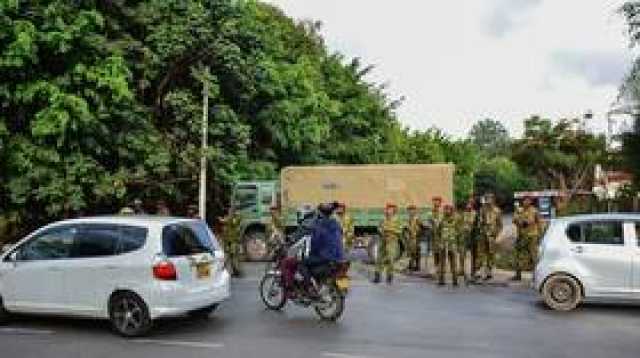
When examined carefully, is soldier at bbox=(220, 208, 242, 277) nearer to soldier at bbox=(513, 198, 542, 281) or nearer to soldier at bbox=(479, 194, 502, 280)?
soldier at bbox=(479, 194, 502, 280)

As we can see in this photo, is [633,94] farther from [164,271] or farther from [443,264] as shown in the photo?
[164,271]

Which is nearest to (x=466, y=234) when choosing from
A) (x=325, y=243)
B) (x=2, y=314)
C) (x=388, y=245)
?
(x=388, y=245)

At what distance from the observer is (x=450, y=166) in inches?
1170

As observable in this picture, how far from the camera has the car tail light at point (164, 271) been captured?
1276cm

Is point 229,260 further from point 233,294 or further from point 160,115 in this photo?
point 160,115

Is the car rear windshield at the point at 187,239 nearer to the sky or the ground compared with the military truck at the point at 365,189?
nearer to the ground

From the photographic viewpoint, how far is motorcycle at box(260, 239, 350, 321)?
1431 cm

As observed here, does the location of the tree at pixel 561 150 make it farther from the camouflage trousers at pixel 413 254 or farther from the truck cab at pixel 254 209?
the camouflage trousers at pixel 413 254

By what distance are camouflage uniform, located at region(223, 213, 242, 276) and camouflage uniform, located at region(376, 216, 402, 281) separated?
3182mm

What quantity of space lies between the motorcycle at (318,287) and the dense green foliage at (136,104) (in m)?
13.0

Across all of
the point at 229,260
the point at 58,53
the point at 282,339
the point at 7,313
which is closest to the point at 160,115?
the point at 58,53

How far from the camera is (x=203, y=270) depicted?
13461 millimetres

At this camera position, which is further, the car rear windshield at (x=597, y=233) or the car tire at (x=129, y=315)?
the car rear windshield at (x=597, y=233)

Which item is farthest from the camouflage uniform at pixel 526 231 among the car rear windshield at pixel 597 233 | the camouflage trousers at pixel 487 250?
the car rear windshield at pixel 597 233
